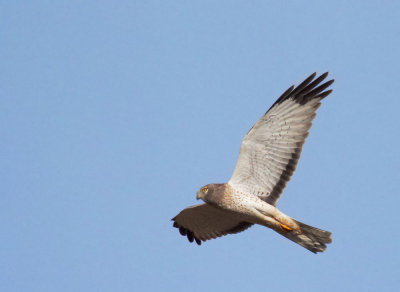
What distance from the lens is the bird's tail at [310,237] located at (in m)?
10.8

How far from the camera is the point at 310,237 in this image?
10.9 m

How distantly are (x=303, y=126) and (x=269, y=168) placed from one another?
3.12 ft

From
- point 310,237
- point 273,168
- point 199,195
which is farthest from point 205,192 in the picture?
point 310,237

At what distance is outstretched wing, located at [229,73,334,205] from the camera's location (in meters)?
11.0

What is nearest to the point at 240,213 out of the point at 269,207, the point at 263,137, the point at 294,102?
the point at 269,207

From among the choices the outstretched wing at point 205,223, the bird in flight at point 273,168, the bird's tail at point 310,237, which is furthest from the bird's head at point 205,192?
the bird's tail at point 310,237

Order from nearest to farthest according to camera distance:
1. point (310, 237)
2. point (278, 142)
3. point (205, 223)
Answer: point (310, 237) → point (278, 142) → point (205, 223)

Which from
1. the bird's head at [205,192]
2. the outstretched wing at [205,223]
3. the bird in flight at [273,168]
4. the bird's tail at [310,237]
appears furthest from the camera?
the outstretched wing at [205,223]

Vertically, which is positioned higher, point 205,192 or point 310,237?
point 205,192

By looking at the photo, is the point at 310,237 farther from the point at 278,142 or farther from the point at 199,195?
the point at 199,195

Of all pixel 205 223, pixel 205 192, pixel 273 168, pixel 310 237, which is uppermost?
pixel 205 223

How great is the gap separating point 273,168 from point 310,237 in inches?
52.7

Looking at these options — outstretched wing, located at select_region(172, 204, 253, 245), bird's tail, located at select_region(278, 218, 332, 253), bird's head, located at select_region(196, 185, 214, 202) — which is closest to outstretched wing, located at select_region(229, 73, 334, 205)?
bird's head, located at select_region(196, 185, 214, 202)

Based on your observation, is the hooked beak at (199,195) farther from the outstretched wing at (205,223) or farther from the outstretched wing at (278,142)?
the outstretched wing at (205,223)
